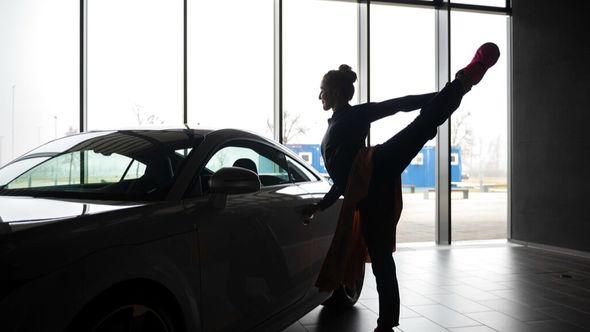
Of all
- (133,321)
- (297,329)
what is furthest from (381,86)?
(133,321)

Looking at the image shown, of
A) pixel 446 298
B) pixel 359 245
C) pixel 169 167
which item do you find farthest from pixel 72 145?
pixel 446 298

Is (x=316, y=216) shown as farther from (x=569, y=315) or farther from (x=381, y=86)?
(x=381, y=86)

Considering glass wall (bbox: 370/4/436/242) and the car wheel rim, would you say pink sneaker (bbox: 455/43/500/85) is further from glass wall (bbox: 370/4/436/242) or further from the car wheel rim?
glass wall (bbox: 370/4/436/242)

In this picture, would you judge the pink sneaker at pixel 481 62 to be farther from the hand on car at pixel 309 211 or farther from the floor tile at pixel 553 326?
the floor tile at pixel 553 326

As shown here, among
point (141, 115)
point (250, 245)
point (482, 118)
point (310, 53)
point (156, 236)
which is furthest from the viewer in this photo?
point (482, 118)

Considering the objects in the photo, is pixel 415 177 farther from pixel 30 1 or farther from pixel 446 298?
pixel 30 1

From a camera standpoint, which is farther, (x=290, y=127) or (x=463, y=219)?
(x=463, y=219)

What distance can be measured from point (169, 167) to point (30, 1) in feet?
15.8

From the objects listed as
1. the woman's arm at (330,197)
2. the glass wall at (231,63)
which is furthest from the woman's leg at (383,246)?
the glass wall at (231,63)

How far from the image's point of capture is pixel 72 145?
246 cm

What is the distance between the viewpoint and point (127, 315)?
5.07 feet

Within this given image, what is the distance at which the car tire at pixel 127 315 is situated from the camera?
1.42 metres

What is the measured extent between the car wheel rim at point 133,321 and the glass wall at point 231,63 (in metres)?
4.63

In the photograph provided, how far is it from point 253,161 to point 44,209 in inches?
47.9
